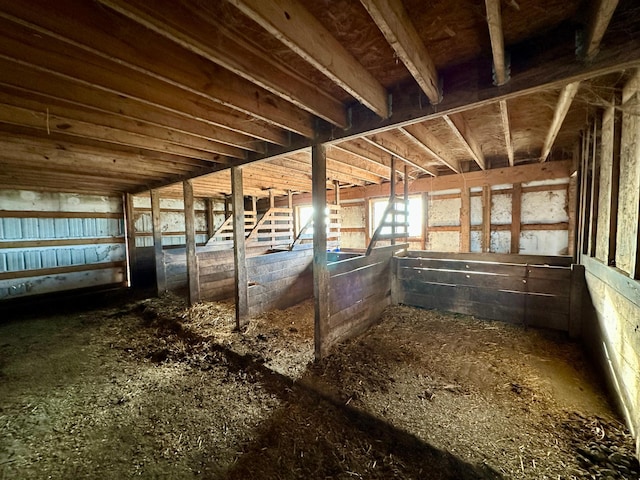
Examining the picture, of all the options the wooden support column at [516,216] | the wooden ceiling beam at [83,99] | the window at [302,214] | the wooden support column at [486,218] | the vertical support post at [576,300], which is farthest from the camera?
the window at [302,214]

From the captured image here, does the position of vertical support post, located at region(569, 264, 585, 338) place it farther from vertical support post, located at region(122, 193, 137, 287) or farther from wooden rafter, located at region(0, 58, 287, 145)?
vertical support post, located at region(122, 193, 137, 287)

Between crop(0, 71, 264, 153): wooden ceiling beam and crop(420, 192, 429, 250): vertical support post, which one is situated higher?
crop(0, 71, 264, 153): wooden ceiling beam

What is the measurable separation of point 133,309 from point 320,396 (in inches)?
151

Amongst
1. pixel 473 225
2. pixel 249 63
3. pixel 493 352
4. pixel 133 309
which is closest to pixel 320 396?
pixel 493 352

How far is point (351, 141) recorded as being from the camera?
9.19 feet

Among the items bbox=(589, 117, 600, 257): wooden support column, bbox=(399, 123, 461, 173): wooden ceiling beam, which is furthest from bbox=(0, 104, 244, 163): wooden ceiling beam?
bbox=(589, 117, 600, 257): wooden support column

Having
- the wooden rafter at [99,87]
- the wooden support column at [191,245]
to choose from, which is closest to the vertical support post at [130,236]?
the wooden support column at [191,245]

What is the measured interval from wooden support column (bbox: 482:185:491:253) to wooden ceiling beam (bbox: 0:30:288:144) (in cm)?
423

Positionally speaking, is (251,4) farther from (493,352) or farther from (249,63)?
(493,352)

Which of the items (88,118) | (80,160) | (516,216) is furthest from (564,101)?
(80,160)

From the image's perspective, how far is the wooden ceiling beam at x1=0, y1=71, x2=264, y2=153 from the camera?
1.40 metres

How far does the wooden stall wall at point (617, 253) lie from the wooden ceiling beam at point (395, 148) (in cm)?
164

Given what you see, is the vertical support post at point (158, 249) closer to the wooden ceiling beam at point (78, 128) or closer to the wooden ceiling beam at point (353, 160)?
the wooden ceiling beam at point (78, 128)

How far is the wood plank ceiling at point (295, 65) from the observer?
1.05 meters
